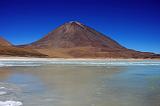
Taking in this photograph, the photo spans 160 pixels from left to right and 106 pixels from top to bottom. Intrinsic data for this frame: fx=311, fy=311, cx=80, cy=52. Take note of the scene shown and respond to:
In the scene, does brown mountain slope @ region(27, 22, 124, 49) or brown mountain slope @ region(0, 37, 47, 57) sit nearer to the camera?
brown mountain slope @ region(0, 37, 47, 57)

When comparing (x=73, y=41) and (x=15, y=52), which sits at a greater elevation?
(x=73, y=41)

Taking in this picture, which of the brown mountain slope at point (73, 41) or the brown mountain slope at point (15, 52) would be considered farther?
the brown mountain slope at point (73, 41)

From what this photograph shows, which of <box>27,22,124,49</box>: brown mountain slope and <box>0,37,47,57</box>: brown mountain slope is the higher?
<box>27,22,124,49</box>: brown mountain slope

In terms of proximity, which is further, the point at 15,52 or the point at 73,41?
the point at 73,41

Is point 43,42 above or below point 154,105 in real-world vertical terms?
above

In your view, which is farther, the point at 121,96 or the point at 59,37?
the point at 59,37

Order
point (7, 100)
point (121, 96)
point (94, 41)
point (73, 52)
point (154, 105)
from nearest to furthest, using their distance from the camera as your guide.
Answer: point (154, 105) < point (7, 100) < point (121, 96) < point (73, 52) < point (94, 41)

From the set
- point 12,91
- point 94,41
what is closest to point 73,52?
point 94,41

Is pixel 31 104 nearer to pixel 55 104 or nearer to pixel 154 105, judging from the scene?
pixel 55 104

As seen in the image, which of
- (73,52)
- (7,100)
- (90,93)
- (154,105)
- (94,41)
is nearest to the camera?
(154,105)

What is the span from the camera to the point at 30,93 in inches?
410

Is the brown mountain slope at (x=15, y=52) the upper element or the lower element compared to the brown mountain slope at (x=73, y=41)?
lower

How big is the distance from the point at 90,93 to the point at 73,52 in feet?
397

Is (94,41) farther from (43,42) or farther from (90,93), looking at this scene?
(90,93)
